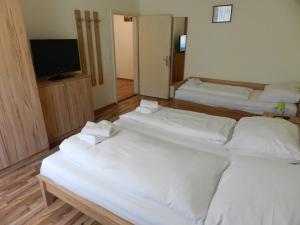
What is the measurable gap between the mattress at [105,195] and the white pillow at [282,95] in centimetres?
258

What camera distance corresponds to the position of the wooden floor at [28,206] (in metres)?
1.75

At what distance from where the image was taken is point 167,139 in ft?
6.55

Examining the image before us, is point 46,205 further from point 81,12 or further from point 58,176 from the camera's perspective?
point 81,12

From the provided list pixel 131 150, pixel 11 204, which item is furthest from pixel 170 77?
pixel 11 204

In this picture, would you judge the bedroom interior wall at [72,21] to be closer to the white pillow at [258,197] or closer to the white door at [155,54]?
the white door at [155,54]

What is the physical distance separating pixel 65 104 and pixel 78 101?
0.75 ft

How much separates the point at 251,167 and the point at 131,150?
86 cm

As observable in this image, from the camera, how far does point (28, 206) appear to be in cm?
190

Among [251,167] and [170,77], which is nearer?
[251,167]

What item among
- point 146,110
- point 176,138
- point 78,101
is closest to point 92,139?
point 176,138

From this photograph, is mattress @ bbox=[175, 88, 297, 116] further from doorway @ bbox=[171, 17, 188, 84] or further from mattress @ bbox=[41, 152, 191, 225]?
mattress @ bbox=[41, 152, 191, 225]

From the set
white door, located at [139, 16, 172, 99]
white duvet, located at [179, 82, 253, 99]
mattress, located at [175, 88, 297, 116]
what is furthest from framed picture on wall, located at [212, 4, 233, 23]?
mattress, located at [175, 88, 297, 116]

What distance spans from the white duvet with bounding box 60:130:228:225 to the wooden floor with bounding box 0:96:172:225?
56cm

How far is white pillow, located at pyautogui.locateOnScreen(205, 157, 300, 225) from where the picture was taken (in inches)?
40.1
